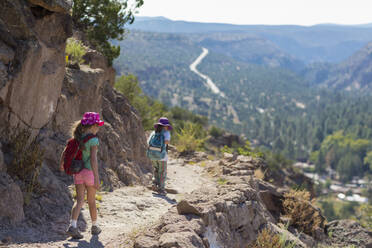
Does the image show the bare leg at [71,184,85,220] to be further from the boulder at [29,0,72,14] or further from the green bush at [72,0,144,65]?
the green bush at [72,0,144,65]

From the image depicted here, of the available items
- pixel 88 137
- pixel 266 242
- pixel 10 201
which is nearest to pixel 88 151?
pixel 88 137

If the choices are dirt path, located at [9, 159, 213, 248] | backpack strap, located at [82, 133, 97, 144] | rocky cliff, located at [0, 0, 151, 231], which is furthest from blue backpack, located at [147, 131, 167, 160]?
backpack strap, located at [82, 133, 97, 144]

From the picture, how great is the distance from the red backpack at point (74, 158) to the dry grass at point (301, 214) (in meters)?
6.30

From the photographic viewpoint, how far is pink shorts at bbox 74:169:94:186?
5105 millimetres

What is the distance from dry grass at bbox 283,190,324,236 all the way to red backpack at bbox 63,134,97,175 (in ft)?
20.7

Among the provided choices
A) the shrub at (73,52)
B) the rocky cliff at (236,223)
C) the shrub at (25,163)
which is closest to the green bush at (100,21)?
the shrub at (73,52)

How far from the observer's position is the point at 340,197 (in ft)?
319

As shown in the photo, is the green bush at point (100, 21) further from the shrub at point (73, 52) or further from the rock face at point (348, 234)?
the rock face at point (348, 234)

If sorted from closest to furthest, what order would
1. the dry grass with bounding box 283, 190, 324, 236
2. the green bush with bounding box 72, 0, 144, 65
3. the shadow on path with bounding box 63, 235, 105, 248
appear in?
1. the shadow on path with bounding box 63, 235, 105, 248
2. the dry grass with bounding box 283, 190, 324, 236
3. the green bush with bounding box 72, 0, 144, 65

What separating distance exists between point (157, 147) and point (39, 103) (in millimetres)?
2363

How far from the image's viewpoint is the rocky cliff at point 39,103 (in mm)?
5430

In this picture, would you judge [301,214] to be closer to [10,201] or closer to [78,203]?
[78,203]

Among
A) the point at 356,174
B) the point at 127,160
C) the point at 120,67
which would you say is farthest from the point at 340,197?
the point at 120,67

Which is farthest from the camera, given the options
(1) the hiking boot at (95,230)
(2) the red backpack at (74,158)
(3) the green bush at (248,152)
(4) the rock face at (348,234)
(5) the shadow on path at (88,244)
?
(3) the green bush at (248,152)
